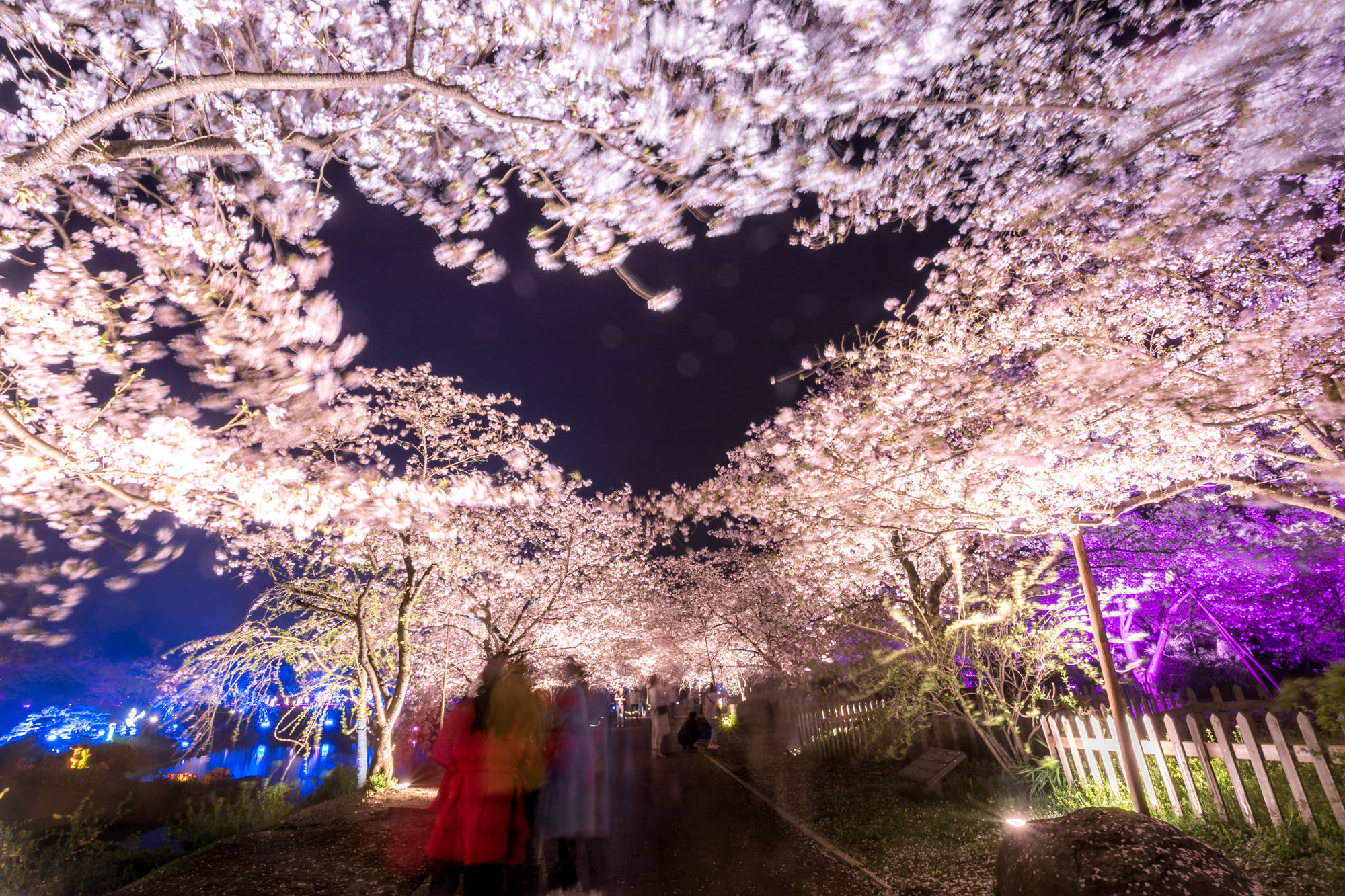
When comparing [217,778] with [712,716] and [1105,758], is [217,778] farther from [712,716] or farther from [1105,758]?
[1105,758]

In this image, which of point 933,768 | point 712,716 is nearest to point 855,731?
point 933,768

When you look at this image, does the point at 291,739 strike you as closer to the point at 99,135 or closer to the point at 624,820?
the point at 624,820

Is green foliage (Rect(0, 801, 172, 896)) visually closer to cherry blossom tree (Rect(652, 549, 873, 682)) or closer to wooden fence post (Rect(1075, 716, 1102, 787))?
cherry blossom tree (Rect(652, 549, 873, 682))

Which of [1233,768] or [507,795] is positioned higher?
[507,795]

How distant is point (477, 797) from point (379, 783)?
9.24 metres

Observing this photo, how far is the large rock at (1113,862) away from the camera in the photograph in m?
3.47

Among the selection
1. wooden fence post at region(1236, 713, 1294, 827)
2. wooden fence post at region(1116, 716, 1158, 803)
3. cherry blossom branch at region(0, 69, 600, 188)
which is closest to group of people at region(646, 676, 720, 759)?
wooden fence post at region(1116, 716, 1158, 803)

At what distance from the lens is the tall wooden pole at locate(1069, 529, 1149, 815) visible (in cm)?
492

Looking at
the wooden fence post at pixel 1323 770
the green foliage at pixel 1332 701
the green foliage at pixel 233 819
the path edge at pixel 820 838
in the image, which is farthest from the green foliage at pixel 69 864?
the green foliage at pixel 1332 701

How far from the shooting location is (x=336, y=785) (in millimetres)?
13016

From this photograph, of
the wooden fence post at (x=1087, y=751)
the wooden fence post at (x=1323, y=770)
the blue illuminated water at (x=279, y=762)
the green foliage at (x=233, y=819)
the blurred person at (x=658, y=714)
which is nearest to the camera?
the wooden fence post at (x=1323, y=770)

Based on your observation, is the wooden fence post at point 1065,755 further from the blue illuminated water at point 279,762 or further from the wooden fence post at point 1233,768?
the blue illuminated water at point 279,762

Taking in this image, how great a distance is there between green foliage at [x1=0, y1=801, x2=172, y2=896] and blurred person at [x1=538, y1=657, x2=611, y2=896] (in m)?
5.79

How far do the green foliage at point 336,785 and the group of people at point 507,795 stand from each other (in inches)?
400
